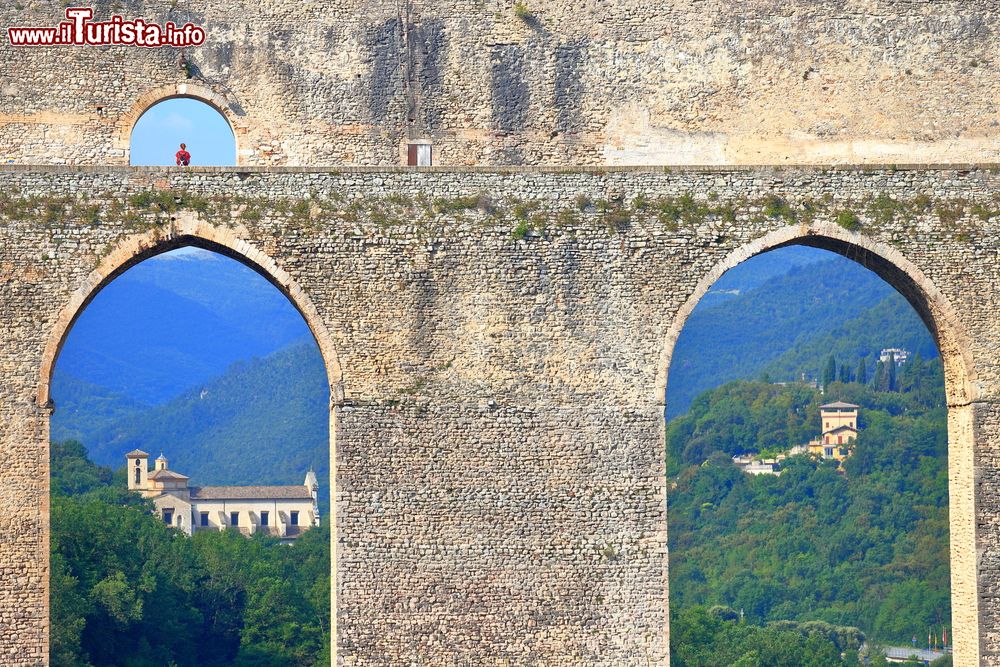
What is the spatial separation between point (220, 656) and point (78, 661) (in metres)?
14.8

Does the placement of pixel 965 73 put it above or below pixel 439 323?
above

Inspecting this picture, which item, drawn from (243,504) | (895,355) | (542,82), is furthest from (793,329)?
(542,82)

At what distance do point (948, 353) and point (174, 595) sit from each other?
42.4m

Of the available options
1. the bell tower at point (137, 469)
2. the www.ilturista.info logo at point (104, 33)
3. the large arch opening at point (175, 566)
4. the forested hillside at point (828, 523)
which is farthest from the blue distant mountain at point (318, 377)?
the www.ilturista.info logo at point (104, 33)

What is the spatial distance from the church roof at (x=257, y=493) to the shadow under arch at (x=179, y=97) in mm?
106855

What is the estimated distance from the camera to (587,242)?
22.2 metres

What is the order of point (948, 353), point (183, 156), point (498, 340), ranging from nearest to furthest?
point (498, 340) → point (948, 353) → point (183, 156)

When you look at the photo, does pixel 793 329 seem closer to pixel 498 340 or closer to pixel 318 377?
pixel 318 377

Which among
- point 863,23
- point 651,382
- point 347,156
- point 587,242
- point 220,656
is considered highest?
point 863,23

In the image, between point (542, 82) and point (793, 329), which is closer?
point (542, 82)

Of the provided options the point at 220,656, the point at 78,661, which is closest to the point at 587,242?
the point at 78,661

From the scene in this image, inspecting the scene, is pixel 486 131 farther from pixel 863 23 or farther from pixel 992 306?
pixel 992 306

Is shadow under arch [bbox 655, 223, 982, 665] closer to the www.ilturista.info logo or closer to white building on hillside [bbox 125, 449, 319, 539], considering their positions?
the www.ilturista.info logo

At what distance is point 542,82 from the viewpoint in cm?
2552
